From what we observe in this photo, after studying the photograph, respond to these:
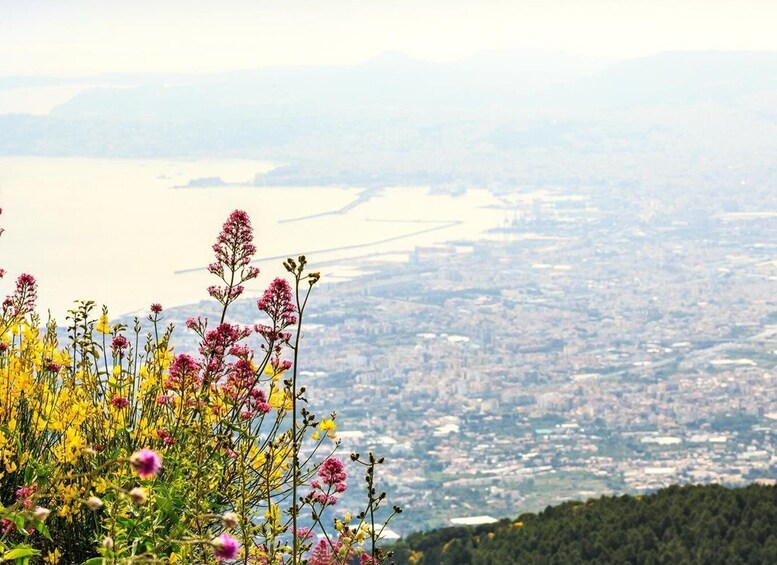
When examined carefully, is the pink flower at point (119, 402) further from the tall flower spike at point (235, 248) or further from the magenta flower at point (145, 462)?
the magenta flower at point (145, 462)

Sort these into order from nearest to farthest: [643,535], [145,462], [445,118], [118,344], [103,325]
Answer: [145,462], [118,344], [103,325], [643,535], [445,118]

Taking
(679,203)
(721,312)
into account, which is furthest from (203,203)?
(679,203)

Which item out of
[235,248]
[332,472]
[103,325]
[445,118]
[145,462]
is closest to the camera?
[145,462]

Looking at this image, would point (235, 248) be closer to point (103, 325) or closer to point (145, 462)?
point (103, 325)

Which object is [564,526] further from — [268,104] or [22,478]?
[268,104]

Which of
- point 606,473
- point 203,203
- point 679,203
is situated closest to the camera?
point 606,473

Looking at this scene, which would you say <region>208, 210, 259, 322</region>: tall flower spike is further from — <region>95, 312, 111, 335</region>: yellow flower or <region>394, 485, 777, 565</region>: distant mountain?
<region>394, 485, 777, 565</region>: distant mountain

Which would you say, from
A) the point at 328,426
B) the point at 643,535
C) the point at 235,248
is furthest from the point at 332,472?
the point at 643,535
